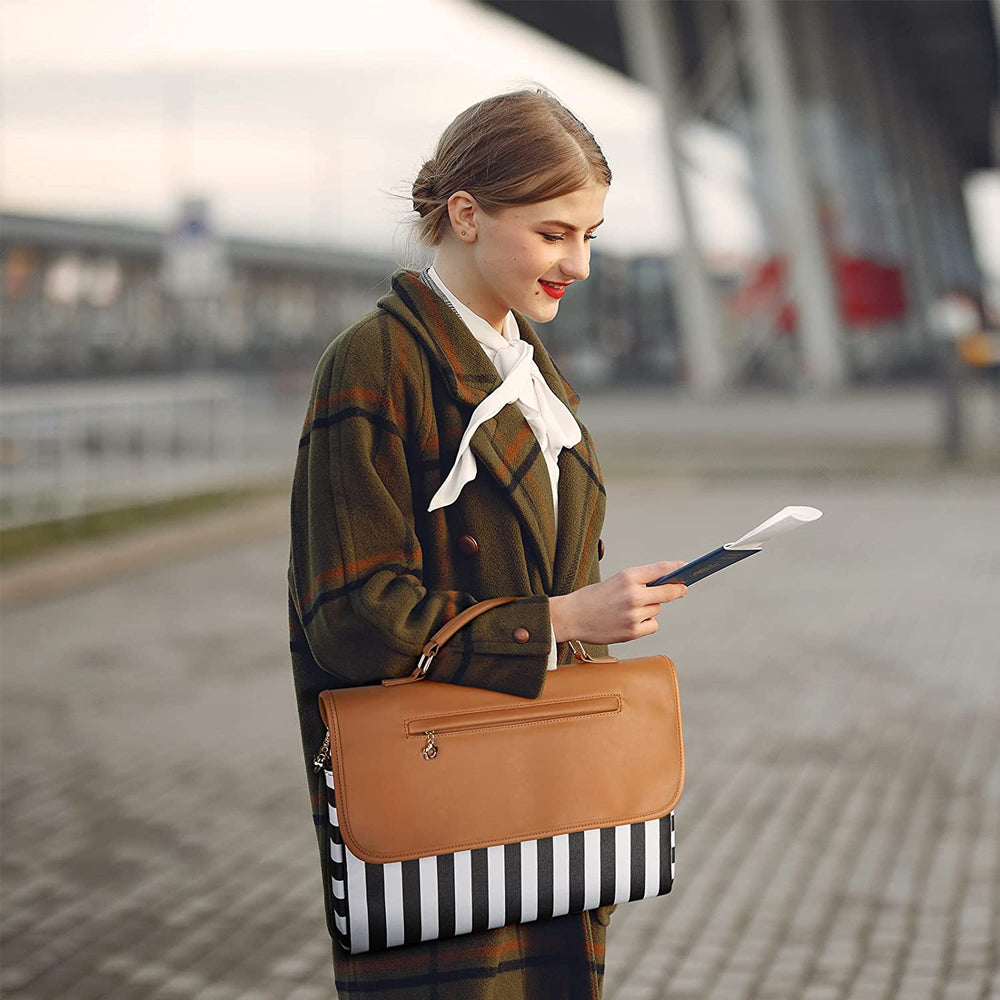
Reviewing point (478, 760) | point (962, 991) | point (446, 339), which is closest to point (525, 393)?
point (446, 339)

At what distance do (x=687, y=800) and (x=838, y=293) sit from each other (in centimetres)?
2643

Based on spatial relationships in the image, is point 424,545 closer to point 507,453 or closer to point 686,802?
point 507,453

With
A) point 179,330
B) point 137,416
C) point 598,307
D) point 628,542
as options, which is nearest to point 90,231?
point 179,330

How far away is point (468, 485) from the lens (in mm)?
1974

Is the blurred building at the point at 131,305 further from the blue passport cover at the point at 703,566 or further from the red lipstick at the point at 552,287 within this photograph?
the blue passport cover at the point at 703,566

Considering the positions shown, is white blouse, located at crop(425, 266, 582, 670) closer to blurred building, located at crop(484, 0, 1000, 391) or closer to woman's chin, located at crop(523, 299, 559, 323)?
woman's chin, located at crop(523, 299, 559, 323)

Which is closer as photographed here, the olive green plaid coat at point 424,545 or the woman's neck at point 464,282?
the olive green plaid coat at point 424,545

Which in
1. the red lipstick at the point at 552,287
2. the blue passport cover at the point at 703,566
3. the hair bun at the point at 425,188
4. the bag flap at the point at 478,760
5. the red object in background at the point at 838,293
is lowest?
the bag flap at the point at 478,760

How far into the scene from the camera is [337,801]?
193 centimetres

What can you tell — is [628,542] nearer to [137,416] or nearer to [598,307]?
[137,416]

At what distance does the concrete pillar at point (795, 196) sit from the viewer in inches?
1132

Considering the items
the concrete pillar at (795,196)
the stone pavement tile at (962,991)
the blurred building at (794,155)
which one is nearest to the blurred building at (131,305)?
the blurred building at (794,155)

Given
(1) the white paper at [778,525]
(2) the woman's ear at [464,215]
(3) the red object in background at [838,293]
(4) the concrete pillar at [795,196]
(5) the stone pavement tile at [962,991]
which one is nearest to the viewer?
(1) the white paper at [778,525]

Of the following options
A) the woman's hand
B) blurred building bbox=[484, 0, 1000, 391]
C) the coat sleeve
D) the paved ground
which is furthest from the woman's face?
blurred building bbox=[484, 0, 1000, 391]
